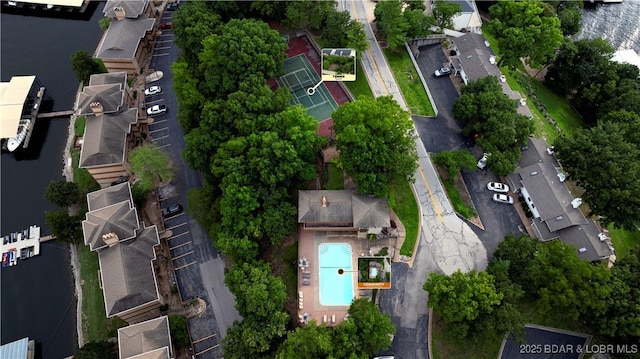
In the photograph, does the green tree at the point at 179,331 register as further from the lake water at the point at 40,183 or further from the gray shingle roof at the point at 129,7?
the gray shingle roof at the point at 129,7

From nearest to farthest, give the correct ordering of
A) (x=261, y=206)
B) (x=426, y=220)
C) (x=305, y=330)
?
1. (x=305, y=330)
2. (x=261, y=206)
3. (x=426, y=220)

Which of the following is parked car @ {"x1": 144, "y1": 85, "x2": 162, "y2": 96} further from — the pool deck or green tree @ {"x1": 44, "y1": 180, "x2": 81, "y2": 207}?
the pool deck

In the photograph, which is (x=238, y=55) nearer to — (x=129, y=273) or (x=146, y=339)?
(x=129, y=273)

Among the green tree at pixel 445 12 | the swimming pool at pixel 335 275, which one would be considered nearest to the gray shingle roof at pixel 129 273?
the swimming pool at pixel 335 275

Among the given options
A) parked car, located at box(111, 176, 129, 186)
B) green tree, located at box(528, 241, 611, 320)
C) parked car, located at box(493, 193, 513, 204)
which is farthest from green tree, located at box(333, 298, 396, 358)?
parked car, located at box(111, 176, 129, 186)

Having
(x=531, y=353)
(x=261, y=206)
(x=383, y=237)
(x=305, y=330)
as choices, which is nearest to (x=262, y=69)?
(x=261, y=206)

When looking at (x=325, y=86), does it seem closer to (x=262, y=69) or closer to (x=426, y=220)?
(x=262, y=69)
